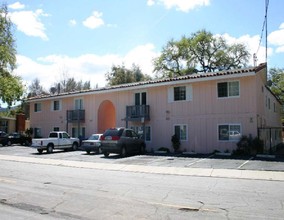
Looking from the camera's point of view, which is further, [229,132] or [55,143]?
[55,143]

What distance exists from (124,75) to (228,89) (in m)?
40.0

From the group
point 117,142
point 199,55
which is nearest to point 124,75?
point 199,55

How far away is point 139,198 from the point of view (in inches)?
366

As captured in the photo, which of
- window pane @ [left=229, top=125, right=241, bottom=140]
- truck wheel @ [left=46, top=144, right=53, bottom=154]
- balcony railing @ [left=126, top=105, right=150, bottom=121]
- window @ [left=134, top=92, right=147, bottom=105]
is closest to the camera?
window pane @ [left=229, top=125, right=241, bottom=140]

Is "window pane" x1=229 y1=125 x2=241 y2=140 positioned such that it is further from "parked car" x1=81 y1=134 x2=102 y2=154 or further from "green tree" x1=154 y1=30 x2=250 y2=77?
"green tree" x1=154 y1=30 x2=250 y2=77

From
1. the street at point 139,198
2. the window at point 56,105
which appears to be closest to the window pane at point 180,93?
the street at point 139,198

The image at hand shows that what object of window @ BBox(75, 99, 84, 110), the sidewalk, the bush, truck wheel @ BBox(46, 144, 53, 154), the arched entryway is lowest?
the sidewalk

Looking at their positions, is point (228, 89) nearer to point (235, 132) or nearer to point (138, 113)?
point (235, 132)

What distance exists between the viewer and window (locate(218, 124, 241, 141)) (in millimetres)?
23266

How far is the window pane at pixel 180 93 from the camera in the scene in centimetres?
2631

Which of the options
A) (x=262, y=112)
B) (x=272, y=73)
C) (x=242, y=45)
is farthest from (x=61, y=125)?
(x=272, y=73)

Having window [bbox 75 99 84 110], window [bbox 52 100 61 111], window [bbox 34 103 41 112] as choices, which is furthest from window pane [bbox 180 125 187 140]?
window [bbox 34 103 41 112]

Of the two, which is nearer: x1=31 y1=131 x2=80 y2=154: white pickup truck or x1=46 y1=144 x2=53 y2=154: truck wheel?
x1=31 y1=131 x2=80 y2=154: white pickup truck

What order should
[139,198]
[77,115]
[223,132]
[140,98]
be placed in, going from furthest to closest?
1. [77,115]
2. [140,98]
3. [223,132]
4. [139,198]
